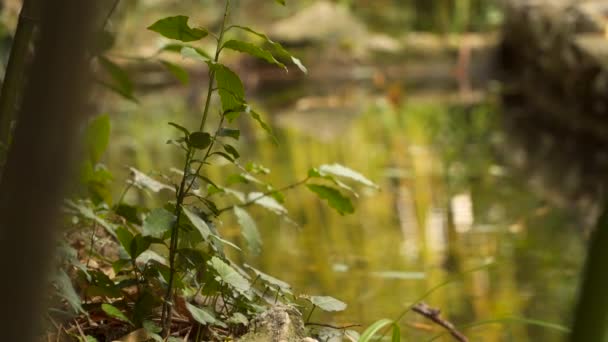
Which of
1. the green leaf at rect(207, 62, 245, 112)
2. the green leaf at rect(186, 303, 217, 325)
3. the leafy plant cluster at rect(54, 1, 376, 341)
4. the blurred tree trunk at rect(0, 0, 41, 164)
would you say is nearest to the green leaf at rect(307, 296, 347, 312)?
the leafy plant cluster at rect(54, 1, 376, 341)

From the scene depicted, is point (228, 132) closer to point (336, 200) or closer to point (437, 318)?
point (336, 200)

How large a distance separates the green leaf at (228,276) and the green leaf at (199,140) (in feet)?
0.39

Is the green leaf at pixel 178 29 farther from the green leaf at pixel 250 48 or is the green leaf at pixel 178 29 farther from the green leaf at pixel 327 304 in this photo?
the green leaf at pixel 327 304

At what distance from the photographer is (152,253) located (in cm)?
106

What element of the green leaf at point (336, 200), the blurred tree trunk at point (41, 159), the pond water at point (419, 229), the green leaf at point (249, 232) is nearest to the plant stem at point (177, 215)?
the green leaf at point (249, 232)

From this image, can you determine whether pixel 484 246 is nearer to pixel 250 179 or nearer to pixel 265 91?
pixel 250 179

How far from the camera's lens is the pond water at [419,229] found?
189 centimetres

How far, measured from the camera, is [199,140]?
96 centimetres

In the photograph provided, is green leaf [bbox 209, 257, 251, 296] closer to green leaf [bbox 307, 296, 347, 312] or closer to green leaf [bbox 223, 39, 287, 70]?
green leaf [bbox 307, 296, 347, 312]

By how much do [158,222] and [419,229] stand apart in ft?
5.78

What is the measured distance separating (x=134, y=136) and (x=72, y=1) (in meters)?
4.35

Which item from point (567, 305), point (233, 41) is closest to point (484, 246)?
point (567, 305)

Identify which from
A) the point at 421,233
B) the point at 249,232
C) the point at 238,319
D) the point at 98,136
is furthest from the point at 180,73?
the point at 421,233

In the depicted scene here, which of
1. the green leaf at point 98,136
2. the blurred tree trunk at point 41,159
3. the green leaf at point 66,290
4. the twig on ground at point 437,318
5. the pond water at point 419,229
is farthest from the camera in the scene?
the pond water at point 419,229
